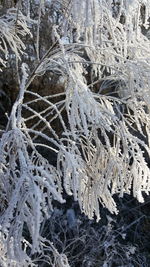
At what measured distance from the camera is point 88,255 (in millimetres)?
4465

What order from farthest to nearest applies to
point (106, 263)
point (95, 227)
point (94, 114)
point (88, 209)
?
point (95, 227), point (106, 263), point (88, 209), point (94, 114)

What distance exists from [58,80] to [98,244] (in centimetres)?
177

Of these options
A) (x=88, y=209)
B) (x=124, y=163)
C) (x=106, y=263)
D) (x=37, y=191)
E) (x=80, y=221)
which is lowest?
(x=106, y=263)

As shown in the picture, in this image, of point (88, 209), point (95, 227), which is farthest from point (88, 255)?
point (88, 209)

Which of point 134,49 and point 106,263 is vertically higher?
point 134,49

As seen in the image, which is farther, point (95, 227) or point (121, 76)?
point (95, 227)

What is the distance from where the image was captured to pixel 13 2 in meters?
4.50

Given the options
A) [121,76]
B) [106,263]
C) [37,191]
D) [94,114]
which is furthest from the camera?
[106,263]

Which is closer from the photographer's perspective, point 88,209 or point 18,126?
point 18,126

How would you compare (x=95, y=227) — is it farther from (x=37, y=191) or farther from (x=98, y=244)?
(x=37, y=191)

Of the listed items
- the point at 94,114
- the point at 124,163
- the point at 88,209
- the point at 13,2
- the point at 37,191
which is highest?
the point at 13,2

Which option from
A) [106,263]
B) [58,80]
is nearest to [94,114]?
[106,263]

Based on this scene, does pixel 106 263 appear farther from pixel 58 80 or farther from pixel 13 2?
pixel 13 2

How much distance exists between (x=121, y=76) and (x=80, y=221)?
9.18 feet
